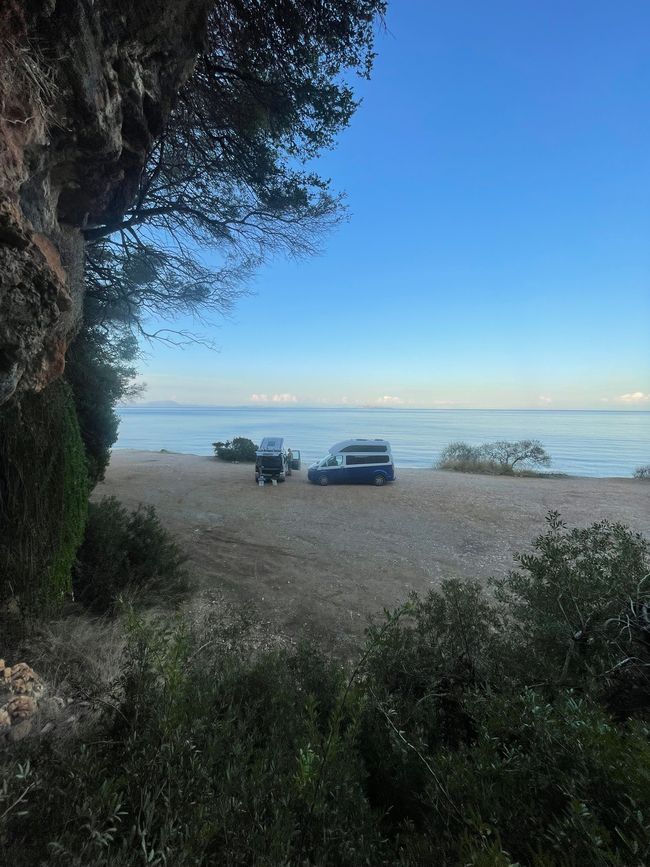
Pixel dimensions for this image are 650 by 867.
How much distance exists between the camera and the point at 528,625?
2.45m

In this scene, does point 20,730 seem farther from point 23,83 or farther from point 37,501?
point 23,83

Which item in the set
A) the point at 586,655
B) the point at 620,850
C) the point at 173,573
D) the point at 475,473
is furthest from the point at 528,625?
the point at 475,473

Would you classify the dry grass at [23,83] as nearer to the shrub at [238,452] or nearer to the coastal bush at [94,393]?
the coastal bush at [94,393]

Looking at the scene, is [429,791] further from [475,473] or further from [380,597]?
[475,473]

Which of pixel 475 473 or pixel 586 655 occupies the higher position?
pixel 586 655

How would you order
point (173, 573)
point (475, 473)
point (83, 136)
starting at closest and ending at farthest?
point (83, 136), point (173, 573), point (475, 473)

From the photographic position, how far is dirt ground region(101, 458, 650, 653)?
5.29m

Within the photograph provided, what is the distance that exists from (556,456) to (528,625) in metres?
28.3

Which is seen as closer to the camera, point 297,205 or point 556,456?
point 297,205

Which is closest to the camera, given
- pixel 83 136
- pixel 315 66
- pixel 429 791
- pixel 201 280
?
pixel 429 791

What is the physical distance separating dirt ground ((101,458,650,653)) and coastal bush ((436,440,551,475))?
10.1ft

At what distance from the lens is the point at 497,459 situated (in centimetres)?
2047

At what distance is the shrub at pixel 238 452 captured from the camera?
68.2 ft

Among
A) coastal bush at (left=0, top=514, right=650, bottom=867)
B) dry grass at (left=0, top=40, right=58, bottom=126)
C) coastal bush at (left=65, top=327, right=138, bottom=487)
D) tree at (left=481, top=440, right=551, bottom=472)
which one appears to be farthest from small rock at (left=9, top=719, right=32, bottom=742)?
tree at (left=481, top=440, right=551, bottom=472)
